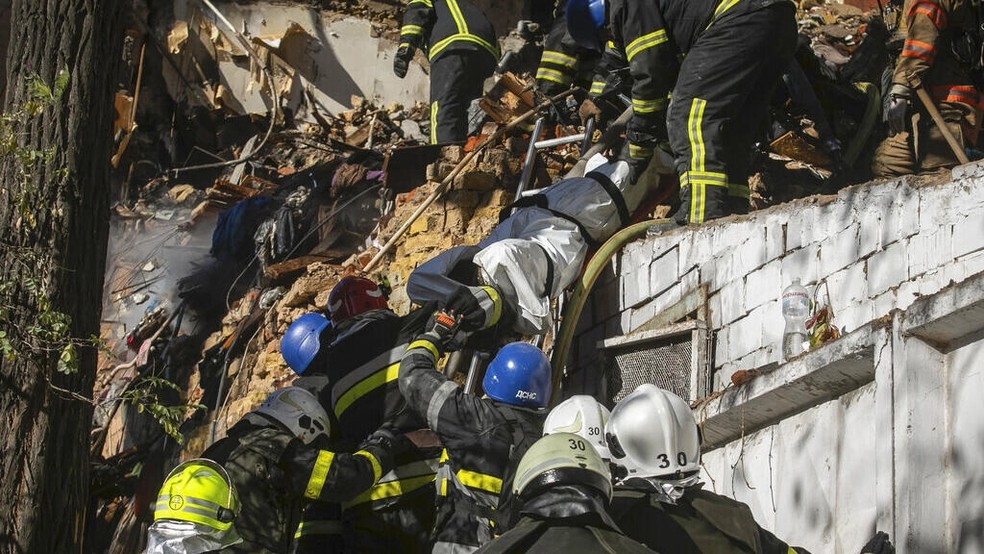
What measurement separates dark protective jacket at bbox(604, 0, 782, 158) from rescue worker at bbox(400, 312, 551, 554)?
2.16m

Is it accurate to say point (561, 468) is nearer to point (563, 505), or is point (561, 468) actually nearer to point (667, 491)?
point (563, 505)

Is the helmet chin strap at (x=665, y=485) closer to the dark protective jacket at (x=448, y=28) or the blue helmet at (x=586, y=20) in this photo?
the blue helmet at (x=586, y=20)

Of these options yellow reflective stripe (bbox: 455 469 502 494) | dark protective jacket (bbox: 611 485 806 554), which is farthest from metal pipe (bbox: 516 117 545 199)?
dark protective jacket (bbox: 611 485 806 554)

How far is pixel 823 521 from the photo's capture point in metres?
4.41

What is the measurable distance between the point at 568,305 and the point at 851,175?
209cm

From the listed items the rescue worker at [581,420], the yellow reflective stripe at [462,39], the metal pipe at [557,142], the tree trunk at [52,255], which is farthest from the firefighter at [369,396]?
the yellow reflective stripe at [462,39]

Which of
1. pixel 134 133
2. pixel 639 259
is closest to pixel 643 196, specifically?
pixel 639 259

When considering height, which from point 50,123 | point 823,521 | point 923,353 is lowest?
point 823,521

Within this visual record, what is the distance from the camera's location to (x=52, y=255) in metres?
4.75

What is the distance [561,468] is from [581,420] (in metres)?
1.39

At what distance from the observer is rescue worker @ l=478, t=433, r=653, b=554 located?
9.73 ft

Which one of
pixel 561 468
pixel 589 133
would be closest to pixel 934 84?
pixel 589 133

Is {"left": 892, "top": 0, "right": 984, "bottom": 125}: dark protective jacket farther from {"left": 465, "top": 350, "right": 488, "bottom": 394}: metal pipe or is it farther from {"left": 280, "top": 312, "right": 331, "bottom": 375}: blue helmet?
{"left": 280, "top": 312, "right": 331, "bottom": 375}: blue helmet

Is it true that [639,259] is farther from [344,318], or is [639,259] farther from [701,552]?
[701,552]
